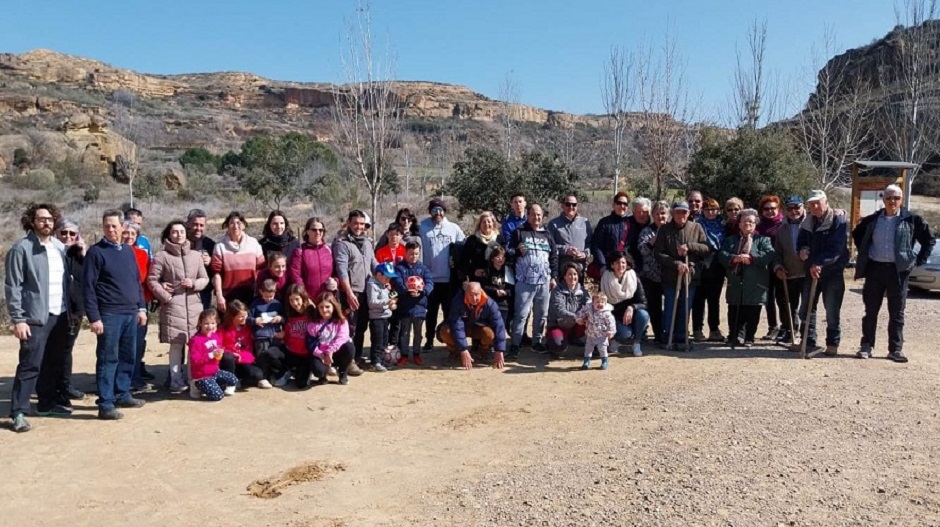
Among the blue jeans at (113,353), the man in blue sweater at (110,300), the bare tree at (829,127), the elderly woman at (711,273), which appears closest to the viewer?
the man in blue sweater at (110,300)

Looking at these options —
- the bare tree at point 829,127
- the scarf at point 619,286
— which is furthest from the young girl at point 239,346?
the bare tree at point 829,127

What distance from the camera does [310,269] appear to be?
263 inches

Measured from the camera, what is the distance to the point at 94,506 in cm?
414

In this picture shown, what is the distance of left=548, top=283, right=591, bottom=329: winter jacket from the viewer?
7348mm

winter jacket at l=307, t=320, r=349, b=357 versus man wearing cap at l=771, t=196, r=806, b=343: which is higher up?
man wearing cap at l=771, t=196, r=806, b=343

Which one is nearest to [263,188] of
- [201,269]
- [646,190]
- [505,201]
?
[505,201]

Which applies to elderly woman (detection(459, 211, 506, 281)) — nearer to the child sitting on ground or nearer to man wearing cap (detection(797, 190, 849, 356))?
the child sitting on ground

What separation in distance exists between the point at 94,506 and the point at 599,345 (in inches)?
187

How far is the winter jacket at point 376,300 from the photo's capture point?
6.95 meters

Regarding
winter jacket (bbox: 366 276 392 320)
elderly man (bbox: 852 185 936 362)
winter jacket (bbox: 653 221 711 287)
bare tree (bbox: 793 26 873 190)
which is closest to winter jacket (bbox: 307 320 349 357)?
winter jacket (bbox: 366 276 392 320)

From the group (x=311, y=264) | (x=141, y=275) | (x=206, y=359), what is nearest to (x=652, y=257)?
(x=311, y=264)

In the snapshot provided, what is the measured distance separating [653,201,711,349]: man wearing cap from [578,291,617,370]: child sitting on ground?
0.95 metres

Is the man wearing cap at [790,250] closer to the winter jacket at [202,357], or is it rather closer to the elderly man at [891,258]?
the elderly man at [891,258]

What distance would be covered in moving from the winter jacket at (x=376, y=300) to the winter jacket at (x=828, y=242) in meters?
4.59
